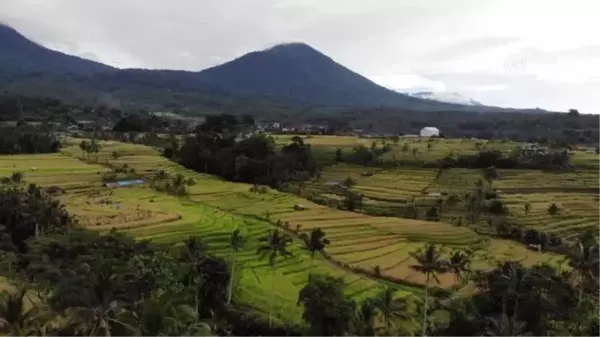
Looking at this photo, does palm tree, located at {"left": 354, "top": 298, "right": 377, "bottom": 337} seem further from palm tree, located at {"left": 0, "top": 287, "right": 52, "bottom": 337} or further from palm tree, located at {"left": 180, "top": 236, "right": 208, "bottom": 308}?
palm tree, located at {"left": 0, "top": 287, "right": 52, "bottom": 337}

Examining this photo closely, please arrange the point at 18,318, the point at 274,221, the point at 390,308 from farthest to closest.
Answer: the point at 274,221, the point at 390,308, the point at 18,318

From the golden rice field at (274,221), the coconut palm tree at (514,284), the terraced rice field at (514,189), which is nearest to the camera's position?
the coconut palm tree at (514,284)

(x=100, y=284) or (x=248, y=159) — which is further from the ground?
(x=100, y=284)

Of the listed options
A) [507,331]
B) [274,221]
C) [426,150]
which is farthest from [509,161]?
[507,331]

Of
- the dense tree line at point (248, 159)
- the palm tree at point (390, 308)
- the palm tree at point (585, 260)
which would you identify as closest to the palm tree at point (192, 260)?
the palm tree at point (390, 308)

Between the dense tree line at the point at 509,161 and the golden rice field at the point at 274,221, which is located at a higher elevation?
the dense tree line at the point at 509,161

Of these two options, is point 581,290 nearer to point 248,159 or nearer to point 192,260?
point 192,260

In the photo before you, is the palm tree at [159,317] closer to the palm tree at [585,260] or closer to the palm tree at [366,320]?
the palm tree at [366,320]

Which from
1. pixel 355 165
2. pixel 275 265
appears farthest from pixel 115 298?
pixel 355 165
